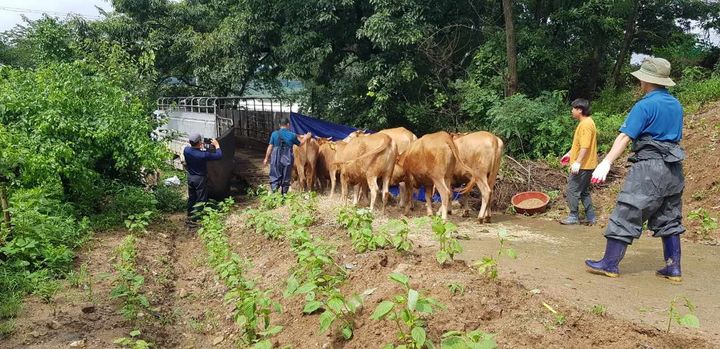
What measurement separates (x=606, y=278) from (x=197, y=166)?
681cm

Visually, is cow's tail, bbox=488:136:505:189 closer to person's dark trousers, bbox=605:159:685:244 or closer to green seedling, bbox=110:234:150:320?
person's dark trousers, bbox=605:159:685:244

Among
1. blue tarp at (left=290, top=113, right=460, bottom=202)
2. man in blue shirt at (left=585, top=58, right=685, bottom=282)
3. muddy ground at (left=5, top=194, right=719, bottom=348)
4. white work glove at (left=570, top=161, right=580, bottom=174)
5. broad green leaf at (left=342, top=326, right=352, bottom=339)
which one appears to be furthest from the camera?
blue tarp at (left=290, top=113, right=460, bottom=202)

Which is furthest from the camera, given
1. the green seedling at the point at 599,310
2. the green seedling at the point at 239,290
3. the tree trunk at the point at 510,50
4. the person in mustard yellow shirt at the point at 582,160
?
the tree trunk at the point at 510,50

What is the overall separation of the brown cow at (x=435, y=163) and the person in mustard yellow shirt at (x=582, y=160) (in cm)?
143

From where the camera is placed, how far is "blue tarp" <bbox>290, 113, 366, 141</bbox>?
43.1ft

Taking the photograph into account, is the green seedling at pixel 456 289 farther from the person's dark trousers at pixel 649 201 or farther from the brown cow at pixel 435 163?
the brown cow at pixel 435 163

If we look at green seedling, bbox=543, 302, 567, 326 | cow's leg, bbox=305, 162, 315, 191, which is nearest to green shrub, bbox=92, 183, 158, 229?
cow's leg, bbox=305, 162, 315, 191

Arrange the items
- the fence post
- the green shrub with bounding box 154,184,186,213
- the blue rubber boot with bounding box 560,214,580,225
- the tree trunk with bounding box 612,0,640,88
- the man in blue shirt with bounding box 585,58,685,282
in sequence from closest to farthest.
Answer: the man in blue shirt with bounding box 585,58,685,282, the fence post, the blue rubber boot with bounding box 560,214,580,225, the green shrub with bounding box 154,184,186,213, the tree trunk with bounding box 612,0,640,88

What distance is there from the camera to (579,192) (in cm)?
778

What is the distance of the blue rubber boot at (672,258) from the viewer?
15.2ft

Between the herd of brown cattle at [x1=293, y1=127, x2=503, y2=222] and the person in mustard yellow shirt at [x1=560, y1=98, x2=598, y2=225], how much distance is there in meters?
1.18

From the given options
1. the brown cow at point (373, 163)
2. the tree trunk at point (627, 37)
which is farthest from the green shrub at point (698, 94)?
the brown cow at point (373, 163)

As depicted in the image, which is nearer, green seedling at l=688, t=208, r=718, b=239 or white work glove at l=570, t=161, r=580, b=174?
green seedling at l=688, t=208, r=718, b=239

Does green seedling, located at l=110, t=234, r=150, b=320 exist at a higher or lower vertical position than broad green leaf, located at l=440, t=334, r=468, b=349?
lower
